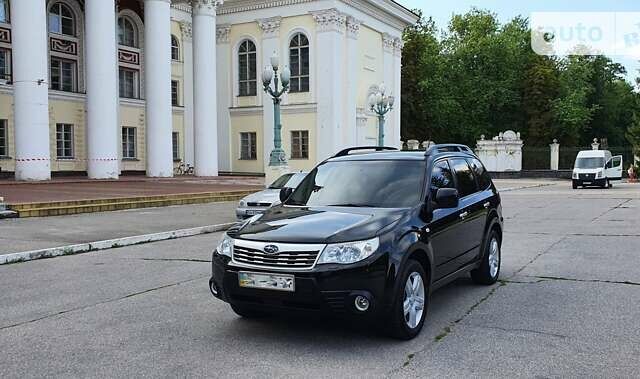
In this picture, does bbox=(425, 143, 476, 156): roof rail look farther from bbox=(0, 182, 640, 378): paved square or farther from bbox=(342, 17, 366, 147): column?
bbox=(342, 17, 366, 147): column

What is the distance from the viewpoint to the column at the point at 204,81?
36.3m

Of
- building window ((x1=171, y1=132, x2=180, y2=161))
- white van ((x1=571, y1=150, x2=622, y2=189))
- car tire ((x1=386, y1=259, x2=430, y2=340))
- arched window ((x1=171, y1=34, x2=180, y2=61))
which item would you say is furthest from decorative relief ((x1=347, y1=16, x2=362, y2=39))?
car tire ((x1=386, y1=259, x2=430, y2=340))

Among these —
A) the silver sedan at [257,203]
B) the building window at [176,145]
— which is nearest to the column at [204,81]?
the building window at [176,145]

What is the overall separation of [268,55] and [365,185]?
3731cm

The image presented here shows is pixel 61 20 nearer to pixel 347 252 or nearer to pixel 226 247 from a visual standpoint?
pixel 226 247

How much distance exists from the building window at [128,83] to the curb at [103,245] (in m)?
25.2

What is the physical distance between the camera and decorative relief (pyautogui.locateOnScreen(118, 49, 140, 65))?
121 feet

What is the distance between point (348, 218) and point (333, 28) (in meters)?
36.2

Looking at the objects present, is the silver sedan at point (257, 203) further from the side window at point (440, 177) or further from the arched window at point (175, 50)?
the arched window at point (175, 50)

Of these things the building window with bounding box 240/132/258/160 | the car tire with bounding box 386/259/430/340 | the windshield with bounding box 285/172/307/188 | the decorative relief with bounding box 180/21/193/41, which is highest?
the decorative relief with bounding box 180/21/193/41

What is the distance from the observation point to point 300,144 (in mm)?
42875

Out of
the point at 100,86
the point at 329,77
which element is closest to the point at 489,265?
the point at 100,86

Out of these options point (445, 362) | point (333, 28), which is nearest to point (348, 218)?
point (445, 362)

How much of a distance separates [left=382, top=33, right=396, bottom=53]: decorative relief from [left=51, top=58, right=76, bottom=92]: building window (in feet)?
73.2
